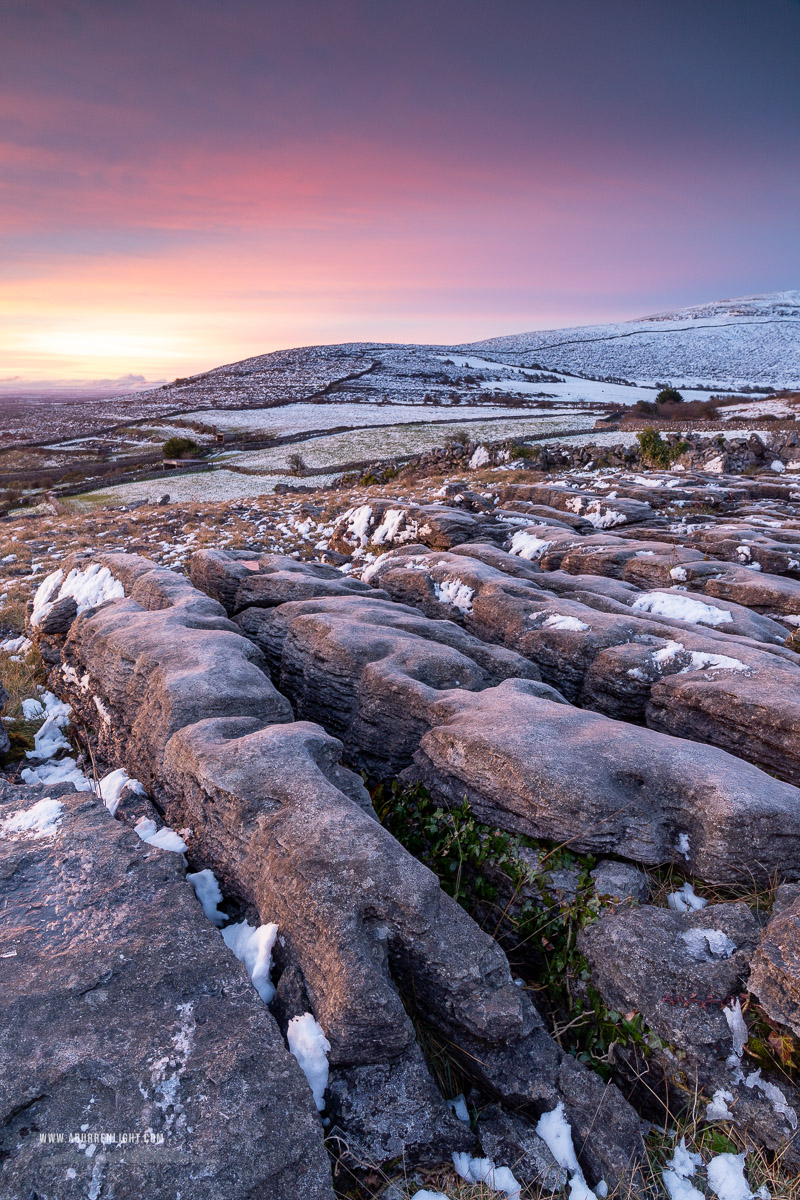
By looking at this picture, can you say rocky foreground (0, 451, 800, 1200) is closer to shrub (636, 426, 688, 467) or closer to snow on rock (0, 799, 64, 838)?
snow on rock (0, 799, 64, 838)

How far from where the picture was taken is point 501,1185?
442 cm

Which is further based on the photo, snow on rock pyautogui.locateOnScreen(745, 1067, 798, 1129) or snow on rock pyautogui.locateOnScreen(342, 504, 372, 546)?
snow on rock pyautogui.locateOnScreen(342, 504, 372, 546)

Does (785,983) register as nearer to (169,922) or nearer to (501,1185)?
(501,1185)

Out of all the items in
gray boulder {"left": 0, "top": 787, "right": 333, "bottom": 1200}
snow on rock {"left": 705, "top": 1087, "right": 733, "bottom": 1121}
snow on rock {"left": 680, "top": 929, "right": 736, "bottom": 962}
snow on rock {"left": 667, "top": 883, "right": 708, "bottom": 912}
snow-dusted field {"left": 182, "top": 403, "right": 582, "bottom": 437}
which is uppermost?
snow-dusted field {"left": 182, "top": 403, "right": 582, "bottom": 437}

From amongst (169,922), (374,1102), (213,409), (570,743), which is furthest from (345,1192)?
(213,409)

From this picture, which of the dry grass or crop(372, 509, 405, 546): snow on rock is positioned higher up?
crop(372, 509, 405, 546): snow on rock

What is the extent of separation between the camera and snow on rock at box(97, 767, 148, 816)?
25.0 ft

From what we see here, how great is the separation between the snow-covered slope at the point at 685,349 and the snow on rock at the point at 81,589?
406 feet

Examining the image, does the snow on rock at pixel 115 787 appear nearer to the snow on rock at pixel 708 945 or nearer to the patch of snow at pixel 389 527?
the snow on rock at pixel 708 945

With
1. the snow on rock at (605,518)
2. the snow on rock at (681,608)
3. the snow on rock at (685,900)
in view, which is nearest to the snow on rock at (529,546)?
the snow on rock at (605,518)

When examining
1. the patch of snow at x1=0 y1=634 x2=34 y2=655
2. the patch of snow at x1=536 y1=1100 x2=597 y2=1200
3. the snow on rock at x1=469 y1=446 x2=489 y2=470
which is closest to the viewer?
the patch of snow at x1=536 y1=1100 x2=597 y2=1200

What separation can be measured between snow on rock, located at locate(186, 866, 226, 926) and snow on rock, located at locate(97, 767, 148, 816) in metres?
1.85

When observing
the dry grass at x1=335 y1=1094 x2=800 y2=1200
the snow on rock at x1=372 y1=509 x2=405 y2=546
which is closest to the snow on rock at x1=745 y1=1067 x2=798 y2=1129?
the dry grass at x1=335 y1=1094 x2=800 y2=1200

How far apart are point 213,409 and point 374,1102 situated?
4242 inches
